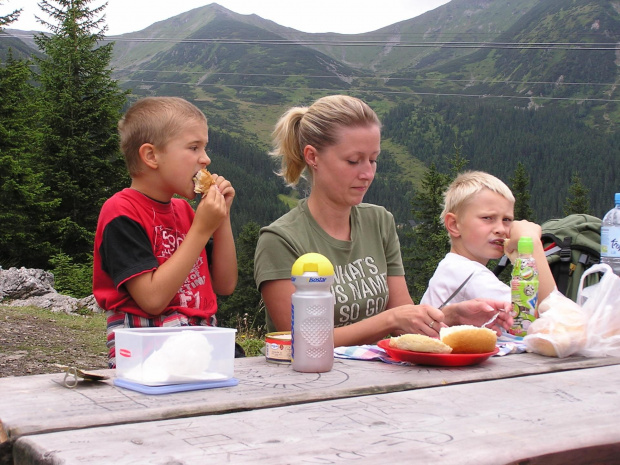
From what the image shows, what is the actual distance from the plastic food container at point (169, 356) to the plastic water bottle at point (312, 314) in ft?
0.72

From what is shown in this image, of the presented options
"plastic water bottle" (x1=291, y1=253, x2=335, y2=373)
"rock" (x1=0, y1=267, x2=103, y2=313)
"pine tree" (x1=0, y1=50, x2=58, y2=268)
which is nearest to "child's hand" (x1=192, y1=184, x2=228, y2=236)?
"plastic water bottle" (x1=291, y1=253, x2=335, y2=373)

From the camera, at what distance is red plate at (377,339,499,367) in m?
1.76

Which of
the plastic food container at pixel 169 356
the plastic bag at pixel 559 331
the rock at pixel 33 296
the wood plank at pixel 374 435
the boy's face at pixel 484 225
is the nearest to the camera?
the wood plank at pixel 374 435

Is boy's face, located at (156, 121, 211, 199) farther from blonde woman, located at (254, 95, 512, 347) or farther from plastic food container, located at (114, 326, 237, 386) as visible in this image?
plastic food container, located at (114, 326, 237, 386)

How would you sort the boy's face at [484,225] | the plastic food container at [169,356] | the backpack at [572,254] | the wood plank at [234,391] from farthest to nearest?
the backpack at [572,254] < the boy's face at [484,225] < the plastic food container at [169,356] < the wood plank at [234,391]

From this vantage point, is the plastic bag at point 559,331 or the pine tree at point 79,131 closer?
the plastic bag at point 559,331

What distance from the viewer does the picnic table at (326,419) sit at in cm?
101

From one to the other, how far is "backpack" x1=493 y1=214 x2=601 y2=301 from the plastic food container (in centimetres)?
225

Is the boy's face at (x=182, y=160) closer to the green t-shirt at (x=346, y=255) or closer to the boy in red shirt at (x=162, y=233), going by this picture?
the boy in red shirt at (x=162, y=233)

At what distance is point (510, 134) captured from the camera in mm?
120812

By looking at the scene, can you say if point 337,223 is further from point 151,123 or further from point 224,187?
point 151,123

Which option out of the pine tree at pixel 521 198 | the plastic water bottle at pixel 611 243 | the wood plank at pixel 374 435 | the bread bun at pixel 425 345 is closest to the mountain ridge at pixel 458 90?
the pine tree at pixel 521 198

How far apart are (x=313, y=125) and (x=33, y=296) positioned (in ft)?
45.6

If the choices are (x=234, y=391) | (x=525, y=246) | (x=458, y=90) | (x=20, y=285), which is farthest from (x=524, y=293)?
(x=458, y=90)
